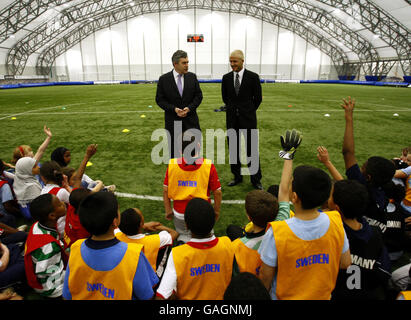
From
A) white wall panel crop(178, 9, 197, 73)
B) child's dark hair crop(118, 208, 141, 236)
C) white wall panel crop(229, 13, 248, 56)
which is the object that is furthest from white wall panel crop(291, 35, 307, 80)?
child's dark hair crop(118, 208, 141, 236)

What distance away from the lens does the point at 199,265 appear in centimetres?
166

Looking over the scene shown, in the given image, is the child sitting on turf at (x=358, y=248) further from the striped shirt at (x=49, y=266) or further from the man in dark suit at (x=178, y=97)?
the man in dark suit at (x=178, y=97)

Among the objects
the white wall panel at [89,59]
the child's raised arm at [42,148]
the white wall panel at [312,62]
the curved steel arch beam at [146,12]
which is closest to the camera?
the child's raised arm at [42,148]

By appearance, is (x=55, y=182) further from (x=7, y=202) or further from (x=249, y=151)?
(x=249, y=151)

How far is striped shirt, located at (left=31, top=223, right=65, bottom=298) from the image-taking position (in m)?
2.09

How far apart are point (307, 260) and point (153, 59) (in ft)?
142

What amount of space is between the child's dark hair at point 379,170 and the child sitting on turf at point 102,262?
206cm

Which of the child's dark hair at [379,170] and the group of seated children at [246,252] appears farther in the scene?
the child's dark hair at [379,170]

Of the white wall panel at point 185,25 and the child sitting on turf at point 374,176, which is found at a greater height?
the white wall panel at point 185,25

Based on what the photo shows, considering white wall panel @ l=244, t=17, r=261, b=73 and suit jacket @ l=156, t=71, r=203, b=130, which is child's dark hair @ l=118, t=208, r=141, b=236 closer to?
suit jacket @ l=156, t=71, r=203, b=130

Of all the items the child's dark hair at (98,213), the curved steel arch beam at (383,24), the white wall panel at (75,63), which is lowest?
the child's dark hair at (98,213)

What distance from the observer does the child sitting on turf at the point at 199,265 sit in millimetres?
1645

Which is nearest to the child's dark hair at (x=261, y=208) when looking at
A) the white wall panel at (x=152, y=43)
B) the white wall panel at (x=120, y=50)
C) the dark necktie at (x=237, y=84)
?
the dark necktie at (x=237, y=84)

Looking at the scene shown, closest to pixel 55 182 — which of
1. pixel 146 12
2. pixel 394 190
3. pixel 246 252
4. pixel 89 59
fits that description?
pixel 246 252
